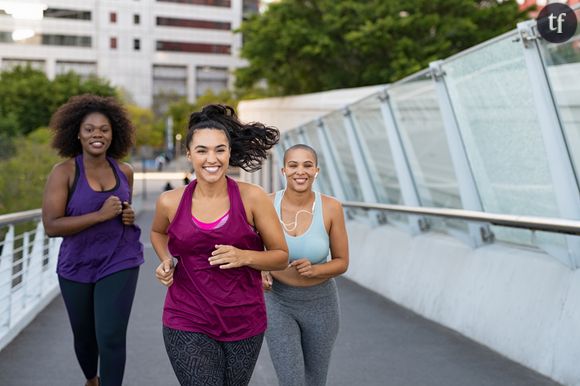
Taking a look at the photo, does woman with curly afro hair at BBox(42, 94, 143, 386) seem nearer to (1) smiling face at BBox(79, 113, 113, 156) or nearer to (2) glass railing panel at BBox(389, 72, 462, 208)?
(1) smiling face at BBox(79, 113, 113, 156)

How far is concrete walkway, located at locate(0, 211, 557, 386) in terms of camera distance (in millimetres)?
6684

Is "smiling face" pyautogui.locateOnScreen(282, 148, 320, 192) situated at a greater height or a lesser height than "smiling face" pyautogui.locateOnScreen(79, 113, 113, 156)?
lesser

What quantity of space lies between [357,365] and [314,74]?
37868 mm

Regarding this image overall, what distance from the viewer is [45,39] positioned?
10862 cm

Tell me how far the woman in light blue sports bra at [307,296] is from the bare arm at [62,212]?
3.65ft

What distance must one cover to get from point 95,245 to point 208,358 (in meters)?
1.88

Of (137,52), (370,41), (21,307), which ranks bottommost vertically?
(21,307)

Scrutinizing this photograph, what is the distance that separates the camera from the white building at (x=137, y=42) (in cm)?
10819

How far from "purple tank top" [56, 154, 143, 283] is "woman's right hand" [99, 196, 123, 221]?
0.10 m

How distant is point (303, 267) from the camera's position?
4.74 metres

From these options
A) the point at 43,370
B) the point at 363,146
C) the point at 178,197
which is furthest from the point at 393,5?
the point at 178,197

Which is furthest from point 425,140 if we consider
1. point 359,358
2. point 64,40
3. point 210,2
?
point 210,2

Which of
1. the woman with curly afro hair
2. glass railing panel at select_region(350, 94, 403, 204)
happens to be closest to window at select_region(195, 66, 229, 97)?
glass railing panel at select_region(350, 94, 403, 204)

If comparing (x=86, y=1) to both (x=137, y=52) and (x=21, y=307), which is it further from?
(x=21, y=307)
